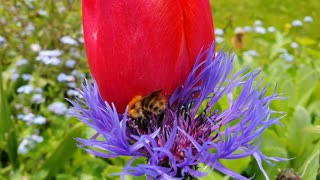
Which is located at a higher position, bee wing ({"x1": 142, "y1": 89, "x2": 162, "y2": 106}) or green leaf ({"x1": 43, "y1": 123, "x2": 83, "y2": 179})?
bee wing ({"x1": 142, "y1": 89, "x2": 162, "y2": 106})

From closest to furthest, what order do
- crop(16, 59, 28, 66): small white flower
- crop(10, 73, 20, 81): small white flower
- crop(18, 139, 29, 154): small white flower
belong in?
crop(18, 139, 29, 154): small white flower
crop(10, 73, 20, 81): small white flower
crop(16, 59, 28, 66): small white flower

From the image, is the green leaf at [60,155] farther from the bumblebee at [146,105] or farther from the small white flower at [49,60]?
the bumblebee at [146,105]

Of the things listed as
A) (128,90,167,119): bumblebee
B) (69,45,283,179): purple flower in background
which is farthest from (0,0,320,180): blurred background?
(128,90,167,119): bumblebee

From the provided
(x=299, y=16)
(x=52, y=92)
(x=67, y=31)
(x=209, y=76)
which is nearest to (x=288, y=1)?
(x=299, y=16)

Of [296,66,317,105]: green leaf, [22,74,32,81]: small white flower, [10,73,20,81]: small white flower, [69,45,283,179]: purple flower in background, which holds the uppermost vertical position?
[69,45,283,179]: purple flower in background

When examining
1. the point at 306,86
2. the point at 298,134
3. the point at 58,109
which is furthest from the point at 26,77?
the point at 298,134

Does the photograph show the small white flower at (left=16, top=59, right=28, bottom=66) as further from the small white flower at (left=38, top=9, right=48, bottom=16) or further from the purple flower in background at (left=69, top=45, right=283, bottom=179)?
the purple flower in background at (left=69, top=45, right=283, bottom=179)
